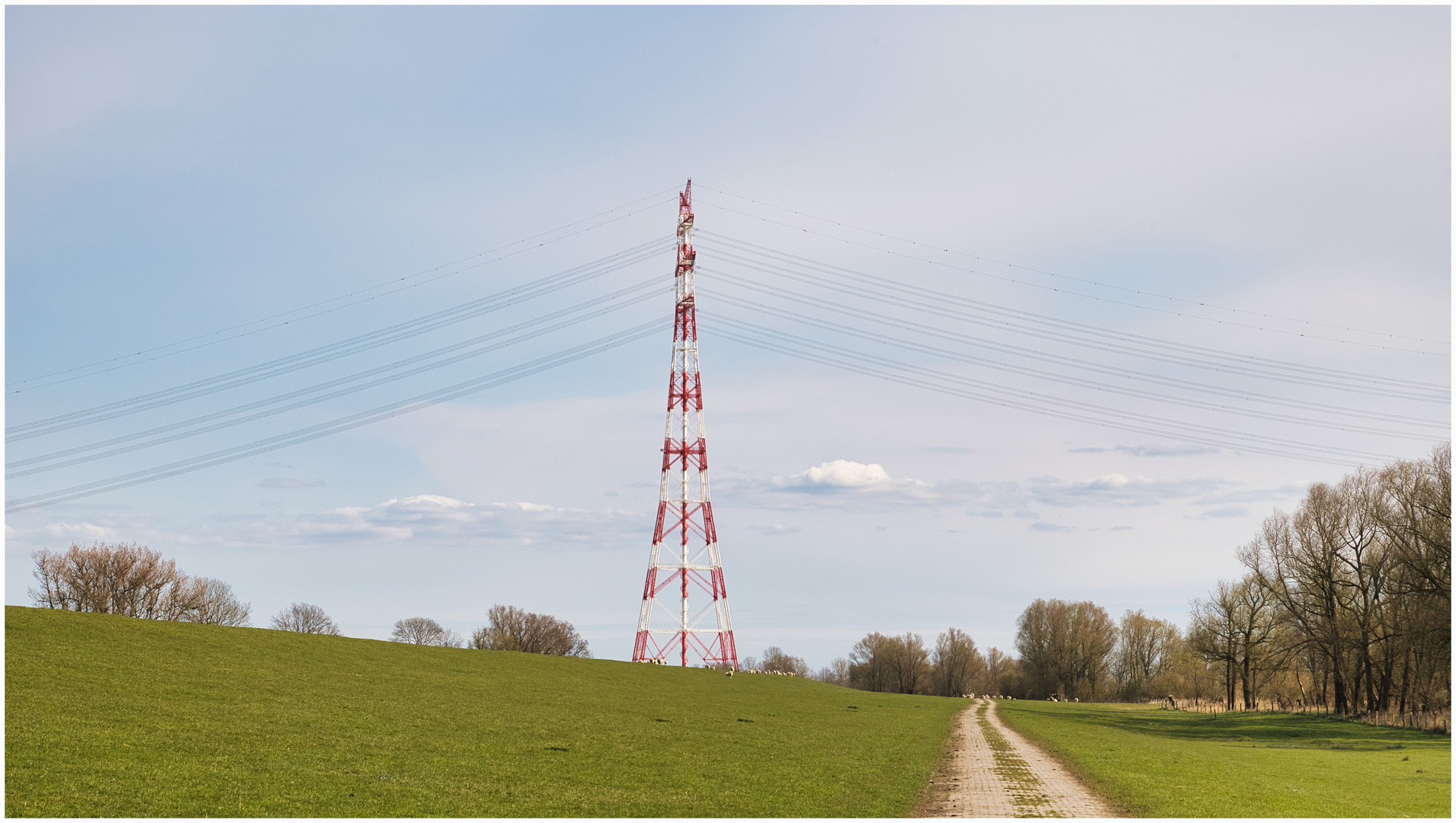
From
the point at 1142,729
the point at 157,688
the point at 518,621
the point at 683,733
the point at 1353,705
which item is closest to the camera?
the point at 157,688

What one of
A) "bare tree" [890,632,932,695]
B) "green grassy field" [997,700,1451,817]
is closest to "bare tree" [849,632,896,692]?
"bare tree" [890,632,932,695]

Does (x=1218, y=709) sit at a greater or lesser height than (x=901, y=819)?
lesser

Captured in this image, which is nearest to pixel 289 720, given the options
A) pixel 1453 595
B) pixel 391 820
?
pixel 391 820

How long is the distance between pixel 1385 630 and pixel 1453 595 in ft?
83.1

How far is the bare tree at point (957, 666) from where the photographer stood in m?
170

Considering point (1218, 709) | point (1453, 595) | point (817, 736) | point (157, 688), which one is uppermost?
point (1453, 595)

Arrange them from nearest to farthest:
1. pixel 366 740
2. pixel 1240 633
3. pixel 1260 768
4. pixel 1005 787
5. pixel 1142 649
→ pixel 1005 787 < pixel 366 740 < pixel 1260 768 < pixel 1240 633 < pixel 1142 649

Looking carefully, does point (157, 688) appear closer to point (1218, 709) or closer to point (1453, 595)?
point (1453, 595)

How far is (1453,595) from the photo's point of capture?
Answer: 45.8 meters

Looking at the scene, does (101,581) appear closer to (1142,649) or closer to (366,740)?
(366,740)

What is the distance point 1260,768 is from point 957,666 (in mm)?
140761

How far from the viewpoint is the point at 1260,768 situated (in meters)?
34.9

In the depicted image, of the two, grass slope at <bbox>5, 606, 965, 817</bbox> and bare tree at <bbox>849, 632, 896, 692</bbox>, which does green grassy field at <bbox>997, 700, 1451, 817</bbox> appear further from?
bare tree at <bbox>849, 632, 896, 692</bbox>

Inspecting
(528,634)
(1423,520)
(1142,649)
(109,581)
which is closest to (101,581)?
(109,581)
